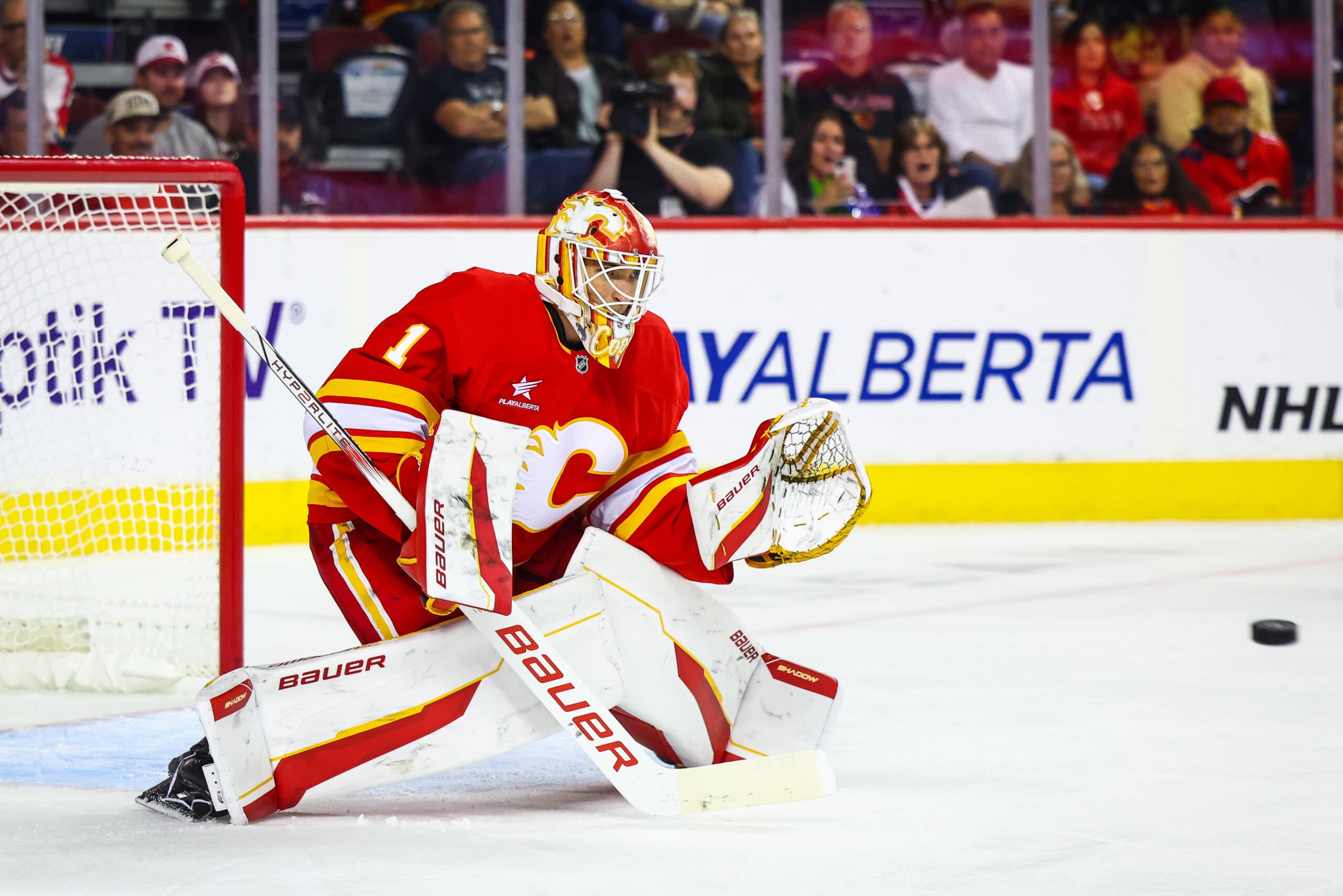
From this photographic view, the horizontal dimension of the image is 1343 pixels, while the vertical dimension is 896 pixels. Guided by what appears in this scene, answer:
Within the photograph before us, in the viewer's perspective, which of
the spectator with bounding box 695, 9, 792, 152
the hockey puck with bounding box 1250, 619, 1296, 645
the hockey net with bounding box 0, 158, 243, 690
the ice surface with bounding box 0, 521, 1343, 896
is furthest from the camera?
the spectator with bounding box 695, 9, 792, 152

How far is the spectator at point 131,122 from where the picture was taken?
525 cm

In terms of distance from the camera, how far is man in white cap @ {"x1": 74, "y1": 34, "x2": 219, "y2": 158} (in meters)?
5.26

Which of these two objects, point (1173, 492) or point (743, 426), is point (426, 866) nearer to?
point (743, 426)

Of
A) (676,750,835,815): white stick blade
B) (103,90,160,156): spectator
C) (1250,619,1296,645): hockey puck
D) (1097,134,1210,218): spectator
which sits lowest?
(1250,619,1296,645): hockey puck

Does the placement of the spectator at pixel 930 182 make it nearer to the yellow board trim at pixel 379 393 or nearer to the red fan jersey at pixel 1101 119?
the red fan jersey at pixel 1101 119

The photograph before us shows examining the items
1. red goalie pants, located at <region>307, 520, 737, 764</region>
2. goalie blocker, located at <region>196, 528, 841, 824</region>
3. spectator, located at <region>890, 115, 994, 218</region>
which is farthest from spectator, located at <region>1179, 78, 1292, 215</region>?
red goalie pants, located at <region>307, 520, 737, 764</region>

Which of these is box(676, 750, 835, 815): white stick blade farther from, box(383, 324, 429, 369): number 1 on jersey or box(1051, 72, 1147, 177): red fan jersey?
box(1051, 72, 1147, 177): red fan jersey

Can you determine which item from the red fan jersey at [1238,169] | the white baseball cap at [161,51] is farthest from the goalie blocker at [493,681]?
the red fan jersey at [1238,169]

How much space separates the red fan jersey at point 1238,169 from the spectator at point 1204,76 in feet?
0.15

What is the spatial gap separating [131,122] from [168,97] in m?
0.13

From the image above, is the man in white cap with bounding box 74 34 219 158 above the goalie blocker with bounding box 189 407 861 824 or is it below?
above

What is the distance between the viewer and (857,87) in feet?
18.9

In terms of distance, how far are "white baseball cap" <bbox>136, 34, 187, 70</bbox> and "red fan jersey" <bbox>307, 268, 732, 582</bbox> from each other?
315cm

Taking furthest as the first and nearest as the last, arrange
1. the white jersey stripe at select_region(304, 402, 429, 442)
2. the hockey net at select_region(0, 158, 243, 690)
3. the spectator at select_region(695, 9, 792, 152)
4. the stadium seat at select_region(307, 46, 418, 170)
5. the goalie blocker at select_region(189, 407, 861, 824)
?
the spectator at select_region(695, 9, 792, 152) < the stadium seat at select_region(307, 46, 418, 170) < the hockey net at select_region(0, 158, 243, 690) < the white jersey stripe at select_region(304, 402, 429, 442) < the goalie blocker at select_region(189, 407, 861, 824)
